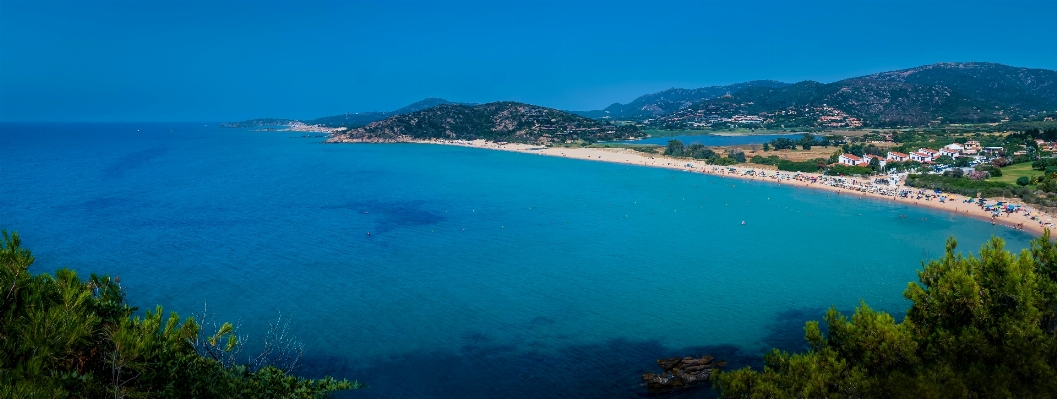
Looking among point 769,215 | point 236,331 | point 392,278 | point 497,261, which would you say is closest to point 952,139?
point 769,215

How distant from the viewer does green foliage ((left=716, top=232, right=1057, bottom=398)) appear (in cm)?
687

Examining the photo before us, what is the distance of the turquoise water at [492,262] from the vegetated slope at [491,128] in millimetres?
49480

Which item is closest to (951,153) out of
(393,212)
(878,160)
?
(878,160)

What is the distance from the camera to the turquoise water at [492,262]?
14.9 meters

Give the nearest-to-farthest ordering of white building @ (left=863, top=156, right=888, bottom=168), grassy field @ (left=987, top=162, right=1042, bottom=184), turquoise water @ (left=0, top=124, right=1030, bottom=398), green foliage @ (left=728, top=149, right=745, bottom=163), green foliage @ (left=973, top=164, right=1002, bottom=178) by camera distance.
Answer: turquoise water @ (left=0, top=124, right=1030, bottom=398)
grassy field @ (left=987, top=162, right=1042, bottom=184)
green foliage @ (left=973, top=164, right=1002, bottom=178)
white building @ (left=863, top=156, right=888, bottom=168)
green foliage @ (left=728, top=149, right=745, bottom=163)

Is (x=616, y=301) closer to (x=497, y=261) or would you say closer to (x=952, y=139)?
(x=497, y=261)

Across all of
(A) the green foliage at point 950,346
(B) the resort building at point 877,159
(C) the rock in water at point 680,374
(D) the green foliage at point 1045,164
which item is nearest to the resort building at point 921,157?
(B) the resort building at point 877,159

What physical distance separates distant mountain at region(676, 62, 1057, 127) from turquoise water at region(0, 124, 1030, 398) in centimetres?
8626

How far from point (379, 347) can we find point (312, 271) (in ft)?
25.8

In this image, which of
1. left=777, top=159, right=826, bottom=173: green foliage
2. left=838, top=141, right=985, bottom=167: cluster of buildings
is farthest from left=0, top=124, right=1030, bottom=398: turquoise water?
left=838, top=141, right=985, bottom=167: cluster of buildings

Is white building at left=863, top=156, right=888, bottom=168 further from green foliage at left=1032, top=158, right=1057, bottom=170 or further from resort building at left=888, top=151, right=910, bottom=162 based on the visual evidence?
green foliage at left=1032, top=158, right=1057, bottom=170

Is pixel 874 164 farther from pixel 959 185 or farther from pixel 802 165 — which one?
pixel 959 185

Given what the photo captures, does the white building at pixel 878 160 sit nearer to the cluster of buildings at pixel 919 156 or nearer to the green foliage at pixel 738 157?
the cluster of buildings at pixel 919 156

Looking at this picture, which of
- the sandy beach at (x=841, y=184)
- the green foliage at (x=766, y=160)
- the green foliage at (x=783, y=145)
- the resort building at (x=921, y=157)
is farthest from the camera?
the green foliage at (x=783, y=145)
